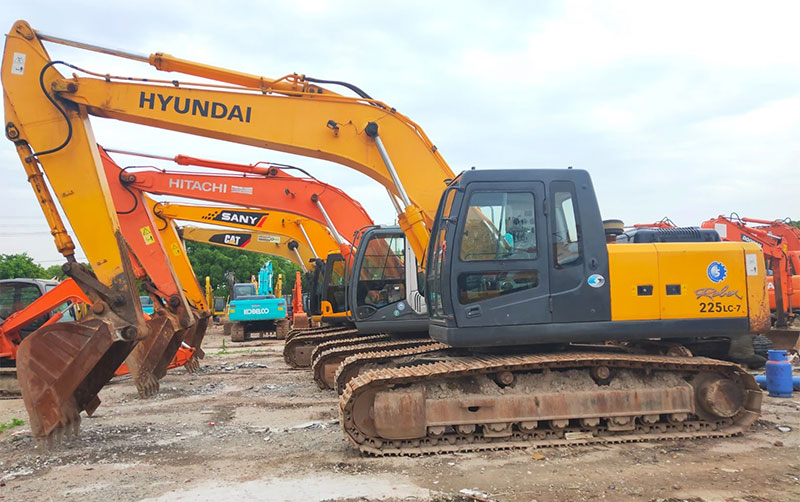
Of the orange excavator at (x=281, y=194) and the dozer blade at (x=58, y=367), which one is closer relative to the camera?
the dozer blade at (x=58, y=367)

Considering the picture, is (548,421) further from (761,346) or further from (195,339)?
(195,339)

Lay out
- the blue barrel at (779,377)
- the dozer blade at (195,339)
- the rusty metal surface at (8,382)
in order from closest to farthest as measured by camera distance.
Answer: the blue barrel at (779,377)
the rusty metal surface at (8,382)
the dozer blade at (195,339)

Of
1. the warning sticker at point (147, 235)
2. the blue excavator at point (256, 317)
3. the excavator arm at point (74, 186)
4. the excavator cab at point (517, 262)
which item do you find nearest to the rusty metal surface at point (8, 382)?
the warning sticker at point (147, 235)

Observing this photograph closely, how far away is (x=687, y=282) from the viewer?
6.19 metres

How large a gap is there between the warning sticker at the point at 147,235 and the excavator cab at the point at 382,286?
12.3 ft

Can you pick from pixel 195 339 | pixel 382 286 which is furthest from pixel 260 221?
pixel 382 286

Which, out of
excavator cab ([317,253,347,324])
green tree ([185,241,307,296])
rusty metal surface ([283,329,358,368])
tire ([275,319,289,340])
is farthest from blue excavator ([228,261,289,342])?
green tree ([185,241,307,296])

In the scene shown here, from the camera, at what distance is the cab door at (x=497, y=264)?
234 inches

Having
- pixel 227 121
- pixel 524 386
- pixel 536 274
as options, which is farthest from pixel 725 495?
pixel 227 121

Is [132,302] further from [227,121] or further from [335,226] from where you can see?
[335,226]

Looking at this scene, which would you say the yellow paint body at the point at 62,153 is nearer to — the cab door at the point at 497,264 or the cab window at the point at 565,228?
the cab door at the point at 497,264

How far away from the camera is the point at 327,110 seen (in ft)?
24.1

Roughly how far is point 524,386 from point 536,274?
1.07m

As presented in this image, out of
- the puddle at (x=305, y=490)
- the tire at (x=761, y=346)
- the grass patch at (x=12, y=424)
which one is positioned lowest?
the grass patch at (x=12, y=424)
